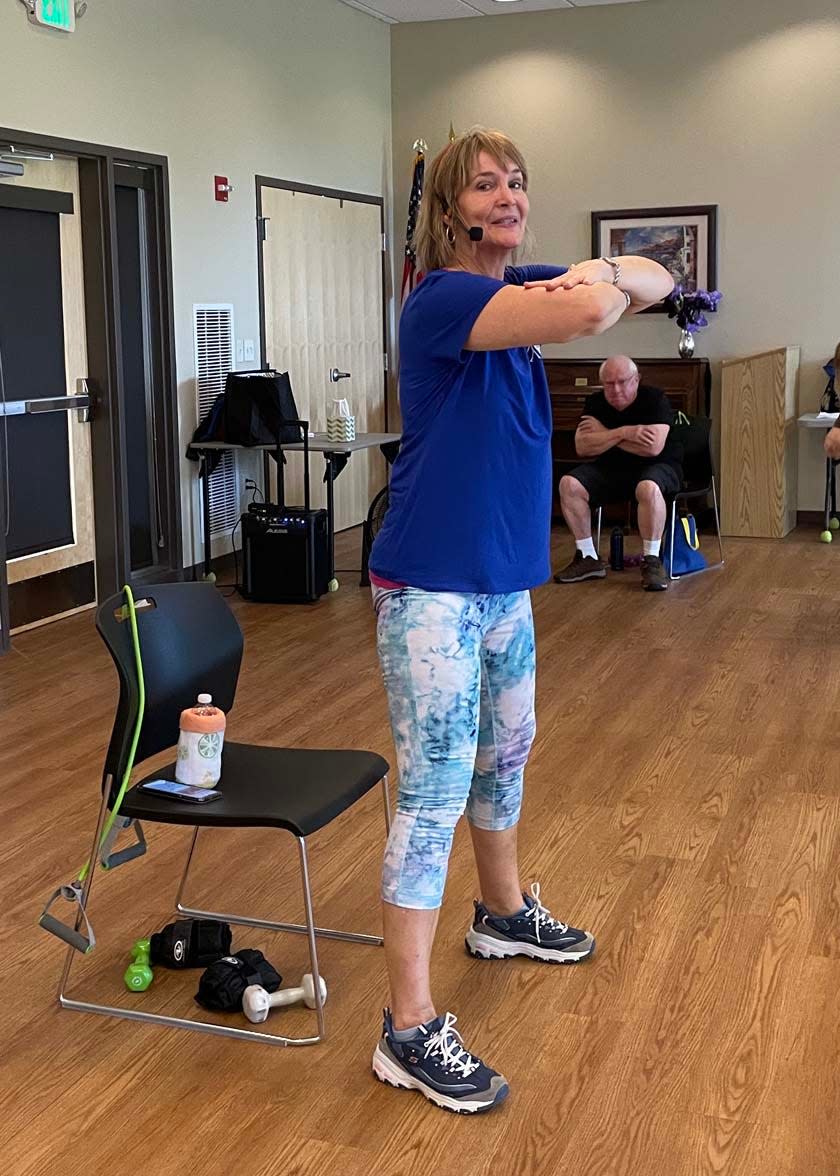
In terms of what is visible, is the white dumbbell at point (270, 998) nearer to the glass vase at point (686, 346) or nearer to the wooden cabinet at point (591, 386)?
the wooden cabinet at point (591, 386)

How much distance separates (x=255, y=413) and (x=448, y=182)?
481cm

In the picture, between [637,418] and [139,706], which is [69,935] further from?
[637,418]

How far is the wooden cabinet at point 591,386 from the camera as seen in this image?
29.1ft

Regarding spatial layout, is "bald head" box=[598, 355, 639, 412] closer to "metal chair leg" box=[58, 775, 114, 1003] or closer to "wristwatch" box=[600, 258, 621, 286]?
"wristwatch" box=[600, 258, 621, 286]

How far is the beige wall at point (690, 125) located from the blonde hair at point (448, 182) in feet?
22.4

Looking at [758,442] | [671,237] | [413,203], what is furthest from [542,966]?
[413,203]

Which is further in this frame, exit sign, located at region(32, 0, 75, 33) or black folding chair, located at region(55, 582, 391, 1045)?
exit sign, located at region(32, 0, 75, 33)

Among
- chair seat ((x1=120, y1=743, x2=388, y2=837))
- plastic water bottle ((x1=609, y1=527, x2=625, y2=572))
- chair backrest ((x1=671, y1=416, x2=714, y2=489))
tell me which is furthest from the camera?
plastic water bottle ((x1=609, y1=527, x2=625, y2=572))

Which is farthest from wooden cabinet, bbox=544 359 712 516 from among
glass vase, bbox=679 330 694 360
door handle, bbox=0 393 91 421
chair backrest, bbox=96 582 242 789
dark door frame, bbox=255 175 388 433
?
chair backrest, bbox=96 582 242 789

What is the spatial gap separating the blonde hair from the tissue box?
4.91 metres

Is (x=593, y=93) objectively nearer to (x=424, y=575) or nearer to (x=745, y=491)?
(x=745, y=491)

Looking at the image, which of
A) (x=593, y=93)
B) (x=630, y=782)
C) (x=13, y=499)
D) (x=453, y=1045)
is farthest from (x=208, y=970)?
(x=593, y=93)

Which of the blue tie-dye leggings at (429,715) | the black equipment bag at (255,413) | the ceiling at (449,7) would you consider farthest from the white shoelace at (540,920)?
the ceiling at (449,7)

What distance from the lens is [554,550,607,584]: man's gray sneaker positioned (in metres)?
7.34
